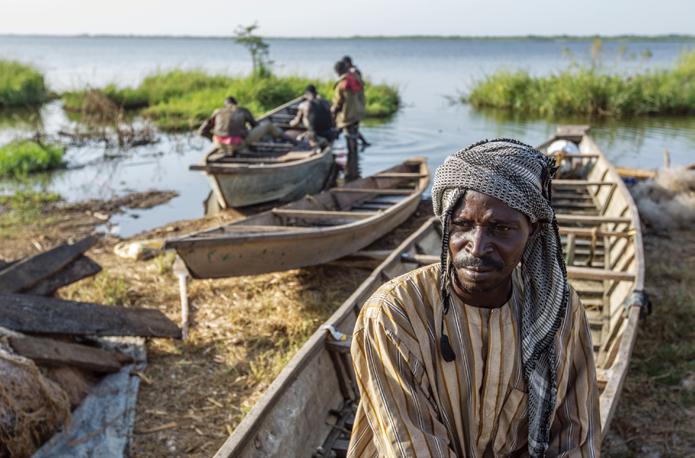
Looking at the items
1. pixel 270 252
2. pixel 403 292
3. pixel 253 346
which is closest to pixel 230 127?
pixel 270 252

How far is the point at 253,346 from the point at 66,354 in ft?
4.56

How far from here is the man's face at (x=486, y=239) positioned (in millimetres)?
1657

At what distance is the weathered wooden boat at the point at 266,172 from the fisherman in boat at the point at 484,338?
699 centimetres

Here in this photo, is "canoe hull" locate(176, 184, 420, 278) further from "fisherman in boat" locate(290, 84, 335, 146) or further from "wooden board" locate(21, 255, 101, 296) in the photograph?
"fisherman in boat" locate(290, 84, 335, 146)

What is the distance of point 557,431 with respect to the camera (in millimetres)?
1860

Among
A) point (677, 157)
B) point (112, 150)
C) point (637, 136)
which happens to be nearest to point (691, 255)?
point (677, 157)

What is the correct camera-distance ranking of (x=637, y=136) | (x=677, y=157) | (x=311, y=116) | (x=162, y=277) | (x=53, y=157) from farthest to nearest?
1. (x=637, y=136)
2. (x=677, y=157)
3. (x=53, y=157)
4. (x=311, y=116)
5. (x=162, y=277)

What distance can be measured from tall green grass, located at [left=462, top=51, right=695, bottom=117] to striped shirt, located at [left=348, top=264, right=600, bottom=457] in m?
18.5

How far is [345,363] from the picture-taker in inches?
143

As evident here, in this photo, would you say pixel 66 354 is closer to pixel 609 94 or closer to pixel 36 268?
pixel 36 268

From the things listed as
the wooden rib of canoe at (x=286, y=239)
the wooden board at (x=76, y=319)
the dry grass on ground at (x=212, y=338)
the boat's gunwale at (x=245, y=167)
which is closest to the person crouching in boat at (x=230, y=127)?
the boat's gunwale at (x=245, y=167)

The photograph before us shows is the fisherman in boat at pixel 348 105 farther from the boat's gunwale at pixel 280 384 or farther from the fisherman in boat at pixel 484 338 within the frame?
the fisherman in boat at pixel 484 338

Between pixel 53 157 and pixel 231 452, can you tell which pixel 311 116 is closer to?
pixel 53 157

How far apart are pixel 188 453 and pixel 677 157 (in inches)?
529
